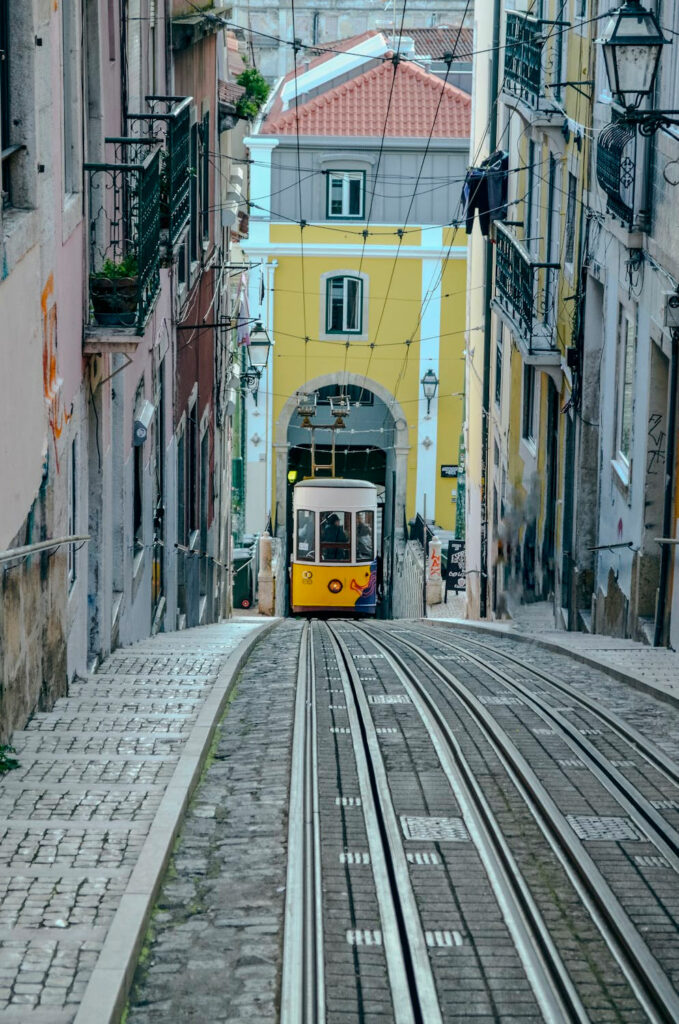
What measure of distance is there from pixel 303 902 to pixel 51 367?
447 centimetres

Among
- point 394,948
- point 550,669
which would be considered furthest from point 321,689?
point 394,948

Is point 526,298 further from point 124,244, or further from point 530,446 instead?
point 124,244

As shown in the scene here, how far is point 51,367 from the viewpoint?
898 centimetres

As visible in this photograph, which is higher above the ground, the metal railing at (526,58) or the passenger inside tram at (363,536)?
the metal railing at (526,58)

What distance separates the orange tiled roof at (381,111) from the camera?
1315 inches

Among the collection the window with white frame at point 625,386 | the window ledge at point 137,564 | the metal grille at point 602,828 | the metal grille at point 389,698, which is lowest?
the metal grille at point 602,828

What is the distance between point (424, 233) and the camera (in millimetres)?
33844

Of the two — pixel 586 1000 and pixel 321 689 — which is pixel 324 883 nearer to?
pixel 586 1000

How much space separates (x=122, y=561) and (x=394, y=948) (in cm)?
774

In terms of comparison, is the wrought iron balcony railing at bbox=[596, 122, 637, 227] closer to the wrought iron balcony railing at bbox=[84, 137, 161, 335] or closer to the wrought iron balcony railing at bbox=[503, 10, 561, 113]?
the wrought iron balcony railing at bbox=[503, 10, 561, 113]

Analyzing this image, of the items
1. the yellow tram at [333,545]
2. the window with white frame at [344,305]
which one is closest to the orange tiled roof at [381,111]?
the window with white frame at [344,305]

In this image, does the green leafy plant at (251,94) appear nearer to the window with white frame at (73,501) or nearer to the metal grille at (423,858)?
the window with white frame at (73,501)

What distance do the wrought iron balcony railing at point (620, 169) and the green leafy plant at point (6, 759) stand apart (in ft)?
26.3

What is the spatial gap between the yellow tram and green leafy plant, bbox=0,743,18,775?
1856cm
